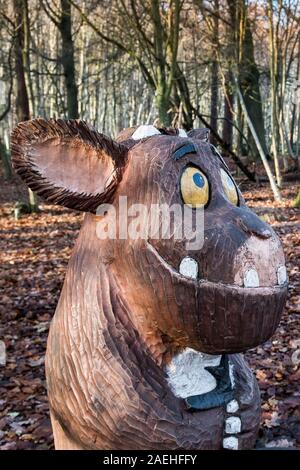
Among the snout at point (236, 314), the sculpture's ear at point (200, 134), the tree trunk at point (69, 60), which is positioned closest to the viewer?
the snout at point (236, 314)

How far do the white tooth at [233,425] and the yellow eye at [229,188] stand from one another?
2.01ft

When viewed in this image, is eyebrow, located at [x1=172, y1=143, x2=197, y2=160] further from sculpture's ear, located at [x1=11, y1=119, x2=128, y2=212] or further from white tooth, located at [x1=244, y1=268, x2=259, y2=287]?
white tooth, located at [x1=244, y1=268, x2=259, y2=287]

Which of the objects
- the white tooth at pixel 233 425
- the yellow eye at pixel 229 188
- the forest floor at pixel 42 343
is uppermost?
the yellow eye at pixel 229 188

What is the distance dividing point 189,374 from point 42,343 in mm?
3254

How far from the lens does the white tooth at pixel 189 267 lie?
4.57 ft

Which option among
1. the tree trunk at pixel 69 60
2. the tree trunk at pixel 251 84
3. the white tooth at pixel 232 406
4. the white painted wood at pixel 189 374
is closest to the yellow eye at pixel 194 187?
the white painted wood at pixel 189 374

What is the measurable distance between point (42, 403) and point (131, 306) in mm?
2452

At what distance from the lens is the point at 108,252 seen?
1556 mm

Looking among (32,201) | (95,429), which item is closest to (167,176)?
(95,429)

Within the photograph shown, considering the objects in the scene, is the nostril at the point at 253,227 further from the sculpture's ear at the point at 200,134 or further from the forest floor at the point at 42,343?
the forest floor at the point at 42,343

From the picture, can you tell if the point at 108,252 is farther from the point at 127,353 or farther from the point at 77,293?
the point at 127,353

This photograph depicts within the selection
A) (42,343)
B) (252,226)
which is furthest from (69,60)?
(252,226)

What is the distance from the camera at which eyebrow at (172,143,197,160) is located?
59.3 inches

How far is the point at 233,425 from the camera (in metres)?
1.54
